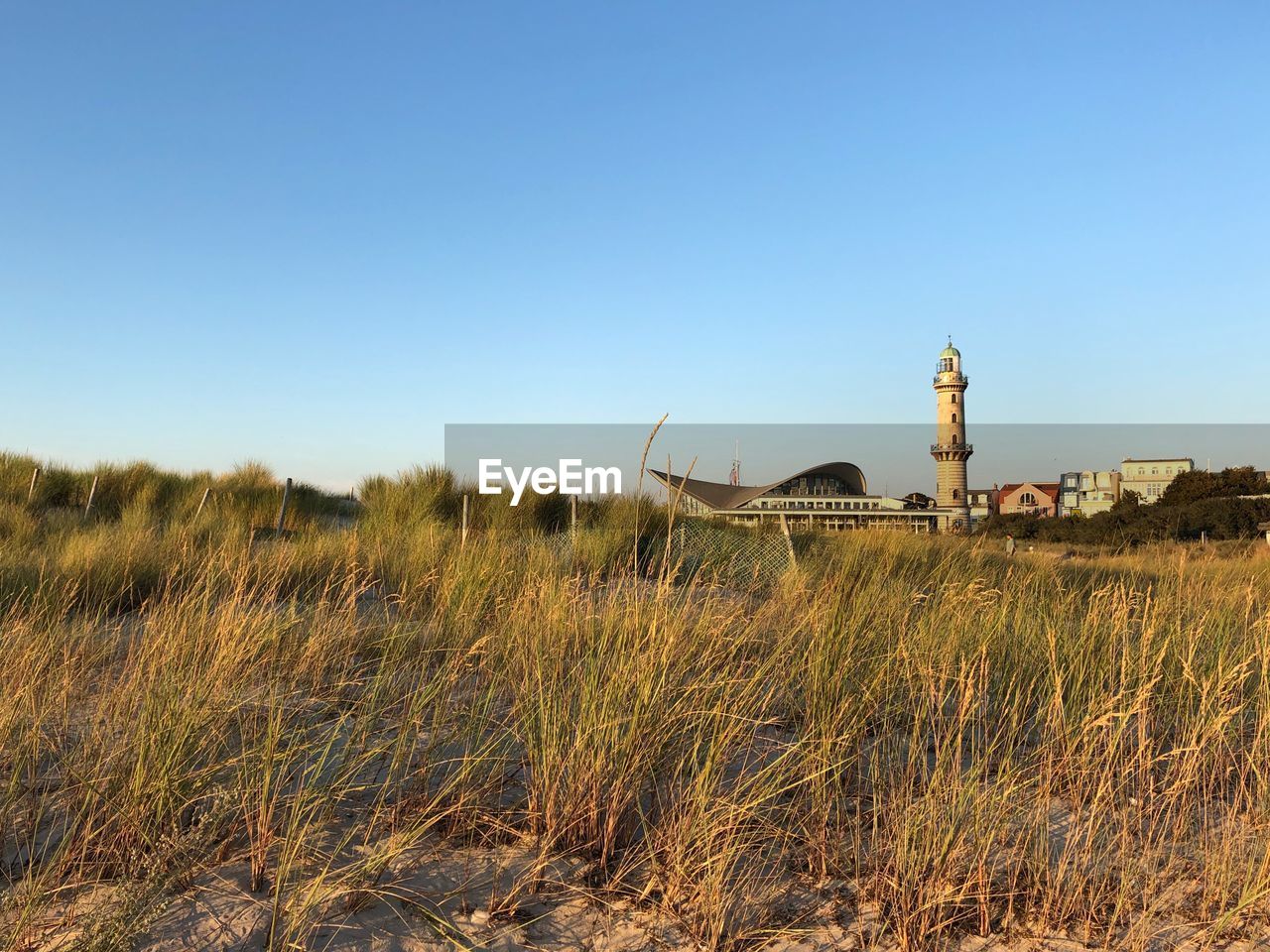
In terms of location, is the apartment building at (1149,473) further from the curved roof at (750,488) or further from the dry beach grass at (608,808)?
the dry beach grass at (608,808)

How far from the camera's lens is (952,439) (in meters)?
66.5

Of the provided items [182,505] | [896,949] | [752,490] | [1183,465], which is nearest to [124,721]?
[896,949]

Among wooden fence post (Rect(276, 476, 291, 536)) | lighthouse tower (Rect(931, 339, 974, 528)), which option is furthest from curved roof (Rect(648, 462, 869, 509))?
wooden fence post (Rect(276, 476, 291, 536))

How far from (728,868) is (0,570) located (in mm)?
5433

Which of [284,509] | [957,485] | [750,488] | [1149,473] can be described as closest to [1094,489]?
[1149,473]

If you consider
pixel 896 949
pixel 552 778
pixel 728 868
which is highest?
pixel 552 778

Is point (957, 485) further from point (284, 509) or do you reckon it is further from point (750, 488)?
point (284, 509)

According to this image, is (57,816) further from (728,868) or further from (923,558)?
(923,558)

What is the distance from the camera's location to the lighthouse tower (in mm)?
66306

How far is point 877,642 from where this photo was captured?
3.45m

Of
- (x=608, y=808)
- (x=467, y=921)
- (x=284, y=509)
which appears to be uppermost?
(x=284, y=509)

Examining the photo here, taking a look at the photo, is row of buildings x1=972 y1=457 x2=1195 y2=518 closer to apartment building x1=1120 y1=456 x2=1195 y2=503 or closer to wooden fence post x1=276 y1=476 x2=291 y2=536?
apartment building x1=1120 y1=456 x2=1195 y2=503

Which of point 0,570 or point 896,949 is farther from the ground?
point 0,570

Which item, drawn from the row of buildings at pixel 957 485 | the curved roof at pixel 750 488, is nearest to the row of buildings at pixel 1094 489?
the row of buildings at pixel 957 485
